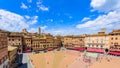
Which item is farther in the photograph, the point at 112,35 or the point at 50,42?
the point at 50,42

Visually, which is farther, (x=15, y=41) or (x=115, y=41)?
(x=15, y=41)

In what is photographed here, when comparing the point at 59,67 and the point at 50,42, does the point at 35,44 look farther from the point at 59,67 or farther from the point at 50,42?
the point at 59,67

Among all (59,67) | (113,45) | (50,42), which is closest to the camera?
(59,67)

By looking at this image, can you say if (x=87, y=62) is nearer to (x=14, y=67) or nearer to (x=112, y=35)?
(x=112, y=35)

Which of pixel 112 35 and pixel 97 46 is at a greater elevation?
pixel 112 35

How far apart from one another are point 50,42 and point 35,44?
1106 cm

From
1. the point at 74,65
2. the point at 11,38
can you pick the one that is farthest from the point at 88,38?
the point at 11,38

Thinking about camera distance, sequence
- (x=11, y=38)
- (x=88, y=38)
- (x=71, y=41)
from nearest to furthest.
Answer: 1. (x=11, y=38)
2. (x=88, y=38)
3. (x=71, y=41)

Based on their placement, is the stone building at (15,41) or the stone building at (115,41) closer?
the stone building at (115,41)

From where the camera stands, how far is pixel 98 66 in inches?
1564

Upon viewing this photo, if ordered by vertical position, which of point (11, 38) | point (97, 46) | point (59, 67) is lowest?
point (59, 67)

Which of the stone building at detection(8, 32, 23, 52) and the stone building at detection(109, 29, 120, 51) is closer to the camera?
the stone building at detection(109, 29, 120, 51)

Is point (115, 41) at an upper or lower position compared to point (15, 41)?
lower

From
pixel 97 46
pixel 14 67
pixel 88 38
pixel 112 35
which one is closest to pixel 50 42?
pixel 88 38
